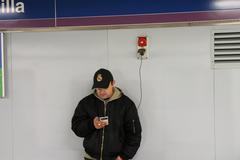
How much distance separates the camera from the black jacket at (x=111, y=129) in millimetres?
2951

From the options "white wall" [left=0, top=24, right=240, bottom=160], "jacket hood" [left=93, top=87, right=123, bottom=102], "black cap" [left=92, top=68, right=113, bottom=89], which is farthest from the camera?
"white wall" [left=0, top=24, right=240, bottom=160]

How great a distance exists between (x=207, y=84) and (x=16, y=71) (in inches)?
74.2

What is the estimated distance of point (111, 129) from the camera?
297cm

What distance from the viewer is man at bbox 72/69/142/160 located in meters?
2.94

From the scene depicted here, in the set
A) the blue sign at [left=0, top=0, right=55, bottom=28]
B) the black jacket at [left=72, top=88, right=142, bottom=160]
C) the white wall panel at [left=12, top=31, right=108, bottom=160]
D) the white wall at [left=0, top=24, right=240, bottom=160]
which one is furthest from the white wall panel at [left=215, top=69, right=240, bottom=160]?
the blue sign at [left=0, top=0, right=55, bottom=28]

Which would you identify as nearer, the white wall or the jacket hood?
the jacket hood

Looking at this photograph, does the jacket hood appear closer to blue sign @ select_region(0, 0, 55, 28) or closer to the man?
the man

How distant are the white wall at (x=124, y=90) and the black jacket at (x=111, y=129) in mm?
287

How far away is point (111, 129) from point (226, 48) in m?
1.25

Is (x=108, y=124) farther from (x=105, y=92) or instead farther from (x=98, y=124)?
(x=105, y=92)

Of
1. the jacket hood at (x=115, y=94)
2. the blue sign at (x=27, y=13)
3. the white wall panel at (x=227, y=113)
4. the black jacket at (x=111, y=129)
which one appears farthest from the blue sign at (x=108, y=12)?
the black jacket at (x=111, y=129)

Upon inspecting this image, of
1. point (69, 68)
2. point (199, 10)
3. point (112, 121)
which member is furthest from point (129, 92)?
point (199, 10)

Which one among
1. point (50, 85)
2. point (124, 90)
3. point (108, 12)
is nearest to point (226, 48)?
point (124, 90)

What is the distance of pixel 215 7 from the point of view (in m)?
3.02
